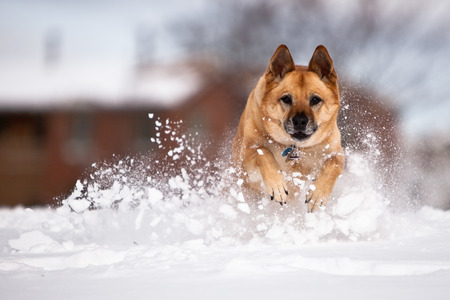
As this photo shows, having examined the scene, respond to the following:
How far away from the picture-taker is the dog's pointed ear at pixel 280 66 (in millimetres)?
3781

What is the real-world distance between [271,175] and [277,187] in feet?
0.31

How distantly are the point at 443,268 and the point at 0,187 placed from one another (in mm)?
15240

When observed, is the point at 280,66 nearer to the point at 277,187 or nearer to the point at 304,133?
the point at 304,133

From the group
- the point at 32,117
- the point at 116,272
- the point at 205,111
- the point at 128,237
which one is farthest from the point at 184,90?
the point at 116,272

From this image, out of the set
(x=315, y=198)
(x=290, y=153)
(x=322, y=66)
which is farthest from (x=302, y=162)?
(x=322, y=66)

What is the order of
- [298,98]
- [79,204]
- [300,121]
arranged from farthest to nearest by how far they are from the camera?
1. [79,204]
2. [298,98]
3. [300,121]

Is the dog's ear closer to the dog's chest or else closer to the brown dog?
the brown dog

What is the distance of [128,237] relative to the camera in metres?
3.81

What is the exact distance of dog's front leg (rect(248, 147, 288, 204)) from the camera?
3484 mm

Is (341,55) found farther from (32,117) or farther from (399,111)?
(32,117)

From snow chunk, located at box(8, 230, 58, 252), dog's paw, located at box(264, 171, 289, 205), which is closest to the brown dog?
dog's paw, located at box(264, 171, 289, 205)

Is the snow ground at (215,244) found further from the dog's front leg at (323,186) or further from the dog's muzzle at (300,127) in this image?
the dog's muzzle at (300,127)

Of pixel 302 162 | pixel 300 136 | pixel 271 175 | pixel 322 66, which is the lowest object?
pixel 271 175

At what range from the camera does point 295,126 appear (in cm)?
361
